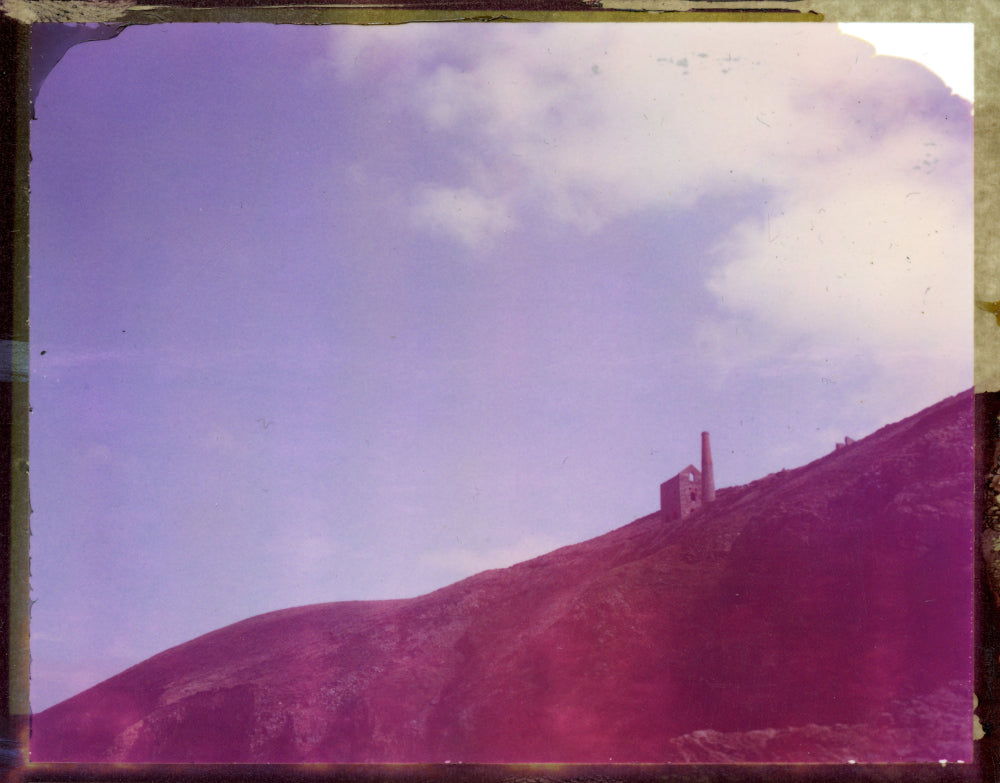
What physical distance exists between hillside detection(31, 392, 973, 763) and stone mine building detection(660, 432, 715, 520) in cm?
13

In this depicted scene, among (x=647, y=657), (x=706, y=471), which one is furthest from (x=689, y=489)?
(x=647, y=657)

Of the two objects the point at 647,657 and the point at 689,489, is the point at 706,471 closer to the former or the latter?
the point at 689,489

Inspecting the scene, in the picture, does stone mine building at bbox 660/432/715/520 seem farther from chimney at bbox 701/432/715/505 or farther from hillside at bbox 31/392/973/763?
hillside at bbox 31/392/973/763

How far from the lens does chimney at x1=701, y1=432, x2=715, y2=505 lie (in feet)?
12.2

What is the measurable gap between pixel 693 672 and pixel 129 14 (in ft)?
16.4

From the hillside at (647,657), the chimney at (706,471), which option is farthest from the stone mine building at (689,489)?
the hillside at (647,657)

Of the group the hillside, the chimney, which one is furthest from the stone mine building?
the hillside

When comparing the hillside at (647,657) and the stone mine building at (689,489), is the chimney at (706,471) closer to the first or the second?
the stone mine building at (689,489)

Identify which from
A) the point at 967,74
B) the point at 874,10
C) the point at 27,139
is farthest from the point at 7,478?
the point at 967,74

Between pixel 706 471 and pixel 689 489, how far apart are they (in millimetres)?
349

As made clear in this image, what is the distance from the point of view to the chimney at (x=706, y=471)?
3.71 m

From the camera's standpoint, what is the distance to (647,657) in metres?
3.58

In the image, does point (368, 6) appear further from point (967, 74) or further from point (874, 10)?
point (967, 74)

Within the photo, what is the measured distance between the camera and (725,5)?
305 centimetres
